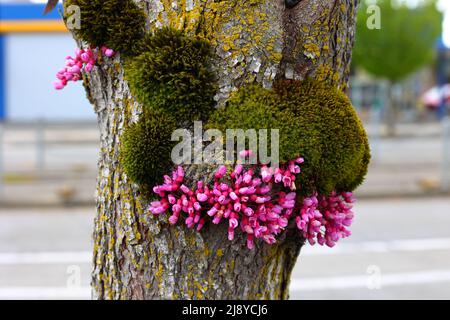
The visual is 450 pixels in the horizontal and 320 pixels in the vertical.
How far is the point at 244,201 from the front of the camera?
1865mm

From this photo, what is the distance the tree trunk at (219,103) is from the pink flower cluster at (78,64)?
0.04 metres

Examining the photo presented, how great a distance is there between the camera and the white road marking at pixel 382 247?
22.4 feet

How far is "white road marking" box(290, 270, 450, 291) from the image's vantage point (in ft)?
18.9

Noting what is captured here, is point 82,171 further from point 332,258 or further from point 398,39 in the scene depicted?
point 398,39

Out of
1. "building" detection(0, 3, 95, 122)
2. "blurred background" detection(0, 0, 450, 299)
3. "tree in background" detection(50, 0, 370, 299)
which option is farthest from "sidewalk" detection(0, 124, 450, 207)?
"tree in background" detection(50, 0, 370, 299)

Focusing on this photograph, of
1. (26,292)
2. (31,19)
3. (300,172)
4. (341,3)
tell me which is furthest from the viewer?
(31,19)

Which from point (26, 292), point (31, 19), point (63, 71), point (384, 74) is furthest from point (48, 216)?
point (31, 19)

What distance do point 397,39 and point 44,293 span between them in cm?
1388

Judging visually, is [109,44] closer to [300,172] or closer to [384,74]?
[300,172]

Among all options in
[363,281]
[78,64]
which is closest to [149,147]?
[78,64]

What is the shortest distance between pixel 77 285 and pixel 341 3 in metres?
4.31

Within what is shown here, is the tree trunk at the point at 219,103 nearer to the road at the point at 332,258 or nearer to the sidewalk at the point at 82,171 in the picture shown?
the road at the point at 332,258

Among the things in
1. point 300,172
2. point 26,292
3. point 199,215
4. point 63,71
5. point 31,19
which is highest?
point 31,19

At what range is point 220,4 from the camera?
1953mm
